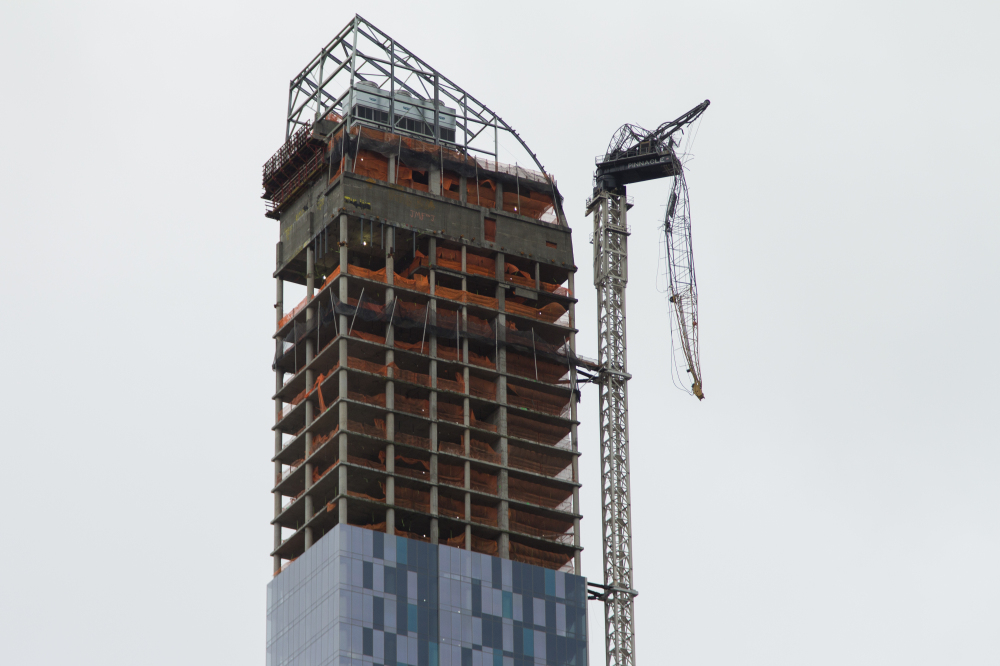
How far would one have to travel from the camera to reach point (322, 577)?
200 metres

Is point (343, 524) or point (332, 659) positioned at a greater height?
point (343, 524)

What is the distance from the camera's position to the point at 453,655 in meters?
199

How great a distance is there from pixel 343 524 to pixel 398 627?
10.1m

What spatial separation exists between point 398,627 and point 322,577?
26.4 ft

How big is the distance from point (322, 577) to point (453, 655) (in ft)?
43.5

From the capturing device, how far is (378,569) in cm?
19925

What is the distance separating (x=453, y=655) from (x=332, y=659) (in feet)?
36.6

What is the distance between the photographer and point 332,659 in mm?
194750

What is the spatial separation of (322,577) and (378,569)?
4.97 metres

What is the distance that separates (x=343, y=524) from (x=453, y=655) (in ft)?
48.8
